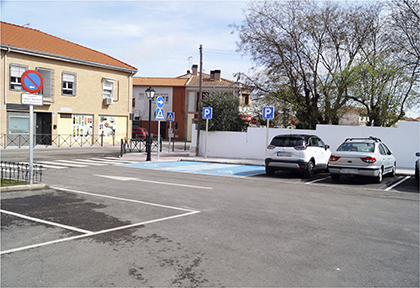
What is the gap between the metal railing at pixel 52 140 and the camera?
94.8ft

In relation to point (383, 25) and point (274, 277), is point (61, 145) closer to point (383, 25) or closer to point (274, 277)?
point (383, 25)

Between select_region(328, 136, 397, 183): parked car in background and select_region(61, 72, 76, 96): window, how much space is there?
27768 millimetres

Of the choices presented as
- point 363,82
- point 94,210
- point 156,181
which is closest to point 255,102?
point 363,82

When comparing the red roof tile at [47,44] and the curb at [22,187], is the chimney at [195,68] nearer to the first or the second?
the red roof tile at [47,44]

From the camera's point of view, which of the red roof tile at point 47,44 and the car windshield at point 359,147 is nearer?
the car windshield at point 359,147

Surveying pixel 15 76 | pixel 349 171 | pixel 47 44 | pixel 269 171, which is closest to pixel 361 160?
pixel 349 171

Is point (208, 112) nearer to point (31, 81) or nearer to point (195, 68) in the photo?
point (31, 81)

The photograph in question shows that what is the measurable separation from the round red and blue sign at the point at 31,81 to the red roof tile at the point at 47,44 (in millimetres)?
22124

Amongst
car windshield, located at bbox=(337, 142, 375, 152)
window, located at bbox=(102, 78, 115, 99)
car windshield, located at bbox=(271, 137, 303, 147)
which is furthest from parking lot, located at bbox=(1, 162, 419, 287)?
window, located at bbox=(102, 78, 115, 99)

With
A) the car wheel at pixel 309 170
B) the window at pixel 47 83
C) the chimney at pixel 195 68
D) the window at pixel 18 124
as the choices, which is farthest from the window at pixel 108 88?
the car wheel at pixel 309 170

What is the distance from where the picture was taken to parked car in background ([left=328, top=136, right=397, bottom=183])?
12227 millimetres

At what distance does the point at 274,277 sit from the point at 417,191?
894 centimetres

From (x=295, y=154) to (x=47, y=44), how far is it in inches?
1122

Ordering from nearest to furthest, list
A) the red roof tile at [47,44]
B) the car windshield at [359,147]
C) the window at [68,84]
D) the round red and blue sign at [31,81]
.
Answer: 1. the round red and blue sign at [31,81]
2. the car windshield at [359,147]
3. the red roof tile at [47,44]
4. the window at [68,84]
